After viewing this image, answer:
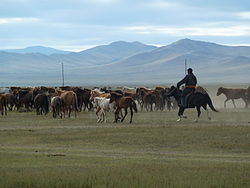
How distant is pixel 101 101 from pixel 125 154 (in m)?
12.8

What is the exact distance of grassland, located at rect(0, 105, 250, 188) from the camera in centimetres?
1407

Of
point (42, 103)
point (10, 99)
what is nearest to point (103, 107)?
point (42, 103)

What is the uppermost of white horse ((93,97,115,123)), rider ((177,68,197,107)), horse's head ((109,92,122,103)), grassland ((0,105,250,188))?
rider ((177,68,197,107))

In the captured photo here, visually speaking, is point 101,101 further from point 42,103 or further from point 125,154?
point 125,154

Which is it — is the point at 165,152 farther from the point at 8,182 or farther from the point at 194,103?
the point at 194,103

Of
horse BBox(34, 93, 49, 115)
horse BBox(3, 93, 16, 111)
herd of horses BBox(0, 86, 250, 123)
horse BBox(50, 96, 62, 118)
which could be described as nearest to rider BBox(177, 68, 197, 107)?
herd of horses BBox(0, 86, 250, 123)

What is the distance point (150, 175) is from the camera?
14586 millimetres

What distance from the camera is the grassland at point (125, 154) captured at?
14070 mm

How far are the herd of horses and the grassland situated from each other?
31.3 inches

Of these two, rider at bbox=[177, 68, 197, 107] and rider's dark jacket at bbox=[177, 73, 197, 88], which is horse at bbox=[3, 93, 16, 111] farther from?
rider's dark jacket at bbox=[177, 73, 197, 88]

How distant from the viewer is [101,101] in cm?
3231

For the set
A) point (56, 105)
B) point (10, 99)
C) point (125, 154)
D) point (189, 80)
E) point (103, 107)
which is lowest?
point (125, 154)

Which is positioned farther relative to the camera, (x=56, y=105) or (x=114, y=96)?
(x=56, y=105)

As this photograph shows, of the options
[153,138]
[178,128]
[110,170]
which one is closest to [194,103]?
[178,128]
